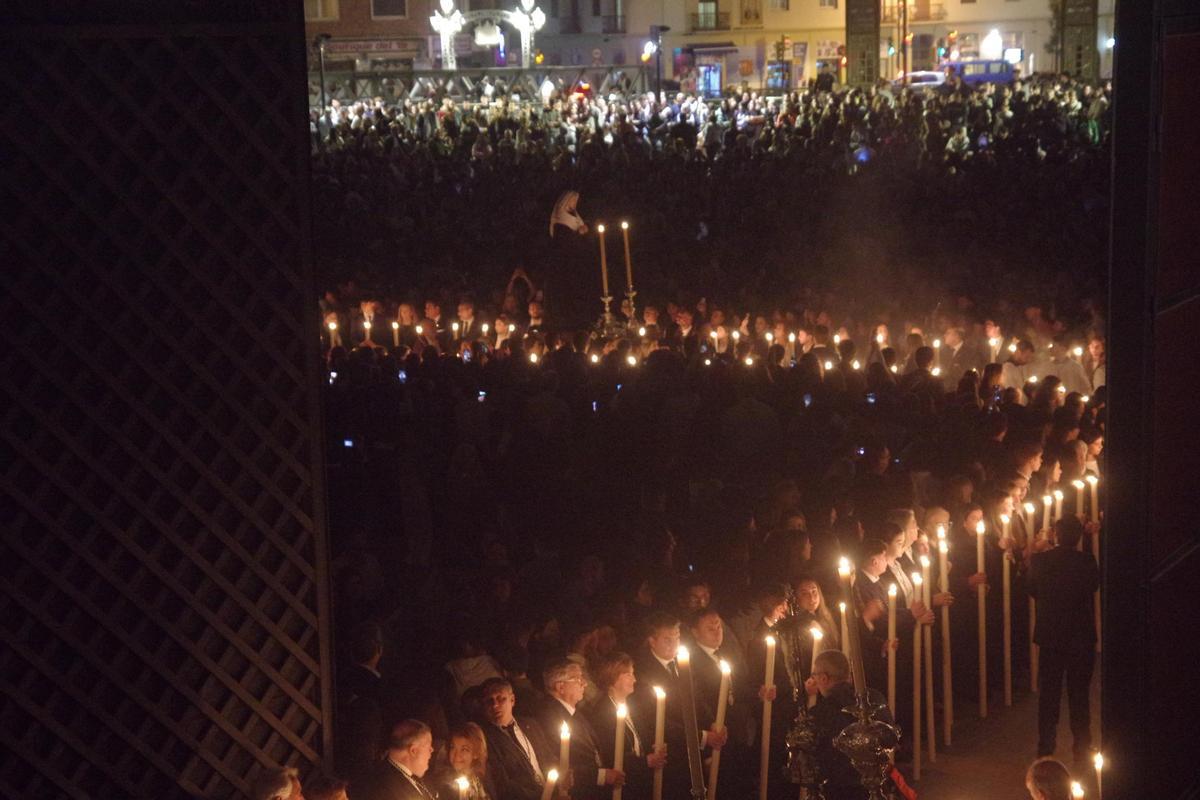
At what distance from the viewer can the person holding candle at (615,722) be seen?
6.65 metres

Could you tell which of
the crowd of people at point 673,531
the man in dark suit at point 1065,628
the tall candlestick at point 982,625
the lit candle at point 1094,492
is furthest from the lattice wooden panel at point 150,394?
the lit candle at point 1094,492

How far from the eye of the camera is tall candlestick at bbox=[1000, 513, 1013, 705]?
8320 mm

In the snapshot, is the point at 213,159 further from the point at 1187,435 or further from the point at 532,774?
the point at 1187,435

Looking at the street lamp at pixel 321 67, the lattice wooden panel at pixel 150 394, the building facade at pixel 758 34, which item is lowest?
the lattice wooden panel at pixel 150 394

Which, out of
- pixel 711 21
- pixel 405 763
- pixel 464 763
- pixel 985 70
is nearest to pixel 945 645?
pixel 464 763

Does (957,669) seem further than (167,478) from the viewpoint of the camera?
Yes

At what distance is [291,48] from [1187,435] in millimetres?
3956

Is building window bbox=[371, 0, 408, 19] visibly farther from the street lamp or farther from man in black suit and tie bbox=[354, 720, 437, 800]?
man in black suit and tie bbox=[354, 720, 437, 800]

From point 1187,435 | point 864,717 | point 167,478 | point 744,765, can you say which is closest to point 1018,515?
point 744,765

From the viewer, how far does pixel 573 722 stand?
6.59 metres

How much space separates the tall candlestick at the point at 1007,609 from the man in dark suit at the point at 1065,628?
0.61m

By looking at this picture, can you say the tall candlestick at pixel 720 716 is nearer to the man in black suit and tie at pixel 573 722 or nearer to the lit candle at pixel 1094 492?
the man in black suit and tie at pixel 573 722

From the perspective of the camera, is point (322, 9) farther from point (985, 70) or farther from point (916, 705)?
Answer: point (916, 705)

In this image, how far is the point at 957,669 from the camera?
29.0 feet
